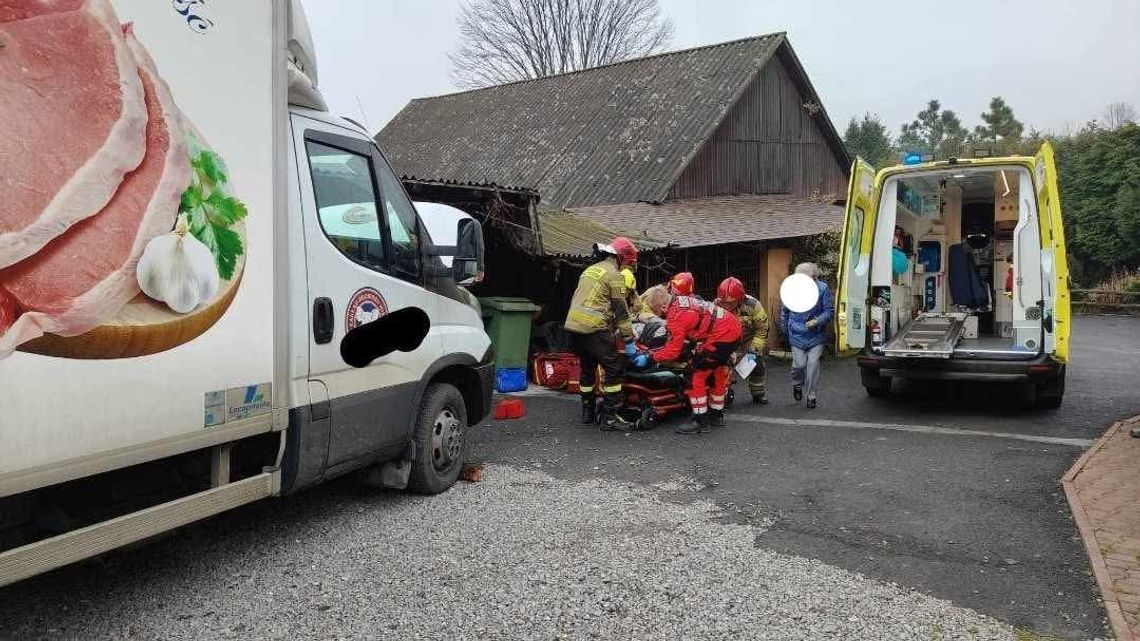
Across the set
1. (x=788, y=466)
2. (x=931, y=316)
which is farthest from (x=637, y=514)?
(x=931, y=316)

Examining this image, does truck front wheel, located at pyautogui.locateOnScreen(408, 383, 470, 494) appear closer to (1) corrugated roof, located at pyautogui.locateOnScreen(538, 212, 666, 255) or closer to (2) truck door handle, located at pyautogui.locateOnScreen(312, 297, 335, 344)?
(2) truck door handle, located at pyautogui.locateOnScreen(312, 297, 335, 344)

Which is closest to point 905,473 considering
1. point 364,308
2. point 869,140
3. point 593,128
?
point 364,308

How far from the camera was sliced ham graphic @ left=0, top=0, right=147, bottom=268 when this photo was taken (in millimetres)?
2941

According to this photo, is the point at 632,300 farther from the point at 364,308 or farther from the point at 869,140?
the point at 869,140

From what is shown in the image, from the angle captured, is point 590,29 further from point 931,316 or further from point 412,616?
point 412,616

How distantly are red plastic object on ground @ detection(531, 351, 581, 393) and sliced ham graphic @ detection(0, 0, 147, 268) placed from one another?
7.68m

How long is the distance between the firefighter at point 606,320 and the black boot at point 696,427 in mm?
538

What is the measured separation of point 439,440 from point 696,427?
3.03 metres

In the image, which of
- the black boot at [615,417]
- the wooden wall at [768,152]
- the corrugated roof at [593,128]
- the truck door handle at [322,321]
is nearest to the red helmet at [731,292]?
the black boot at [615,417]

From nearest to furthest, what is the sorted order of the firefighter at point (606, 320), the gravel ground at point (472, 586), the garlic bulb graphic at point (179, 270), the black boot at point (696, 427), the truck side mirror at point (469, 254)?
the garlic bulb graphic at point (179, 270) → the gravel ground at point (472, 586) → the truck side mirror at point (469, 254) → the firefighter at point (606, 320) → the black boot at point (696, 427)

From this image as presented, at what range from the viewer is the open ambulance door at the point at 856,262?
8.84 m

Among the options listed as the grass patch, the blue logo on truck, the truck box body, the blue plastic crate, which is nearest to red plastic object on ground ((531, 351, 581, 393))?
the blue plastic crate

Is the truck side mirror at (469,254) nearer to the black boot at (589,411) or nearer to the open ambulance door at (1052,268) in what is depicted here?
the black boot at (589,411)

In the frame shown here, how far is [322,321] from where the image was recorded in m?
4.62
